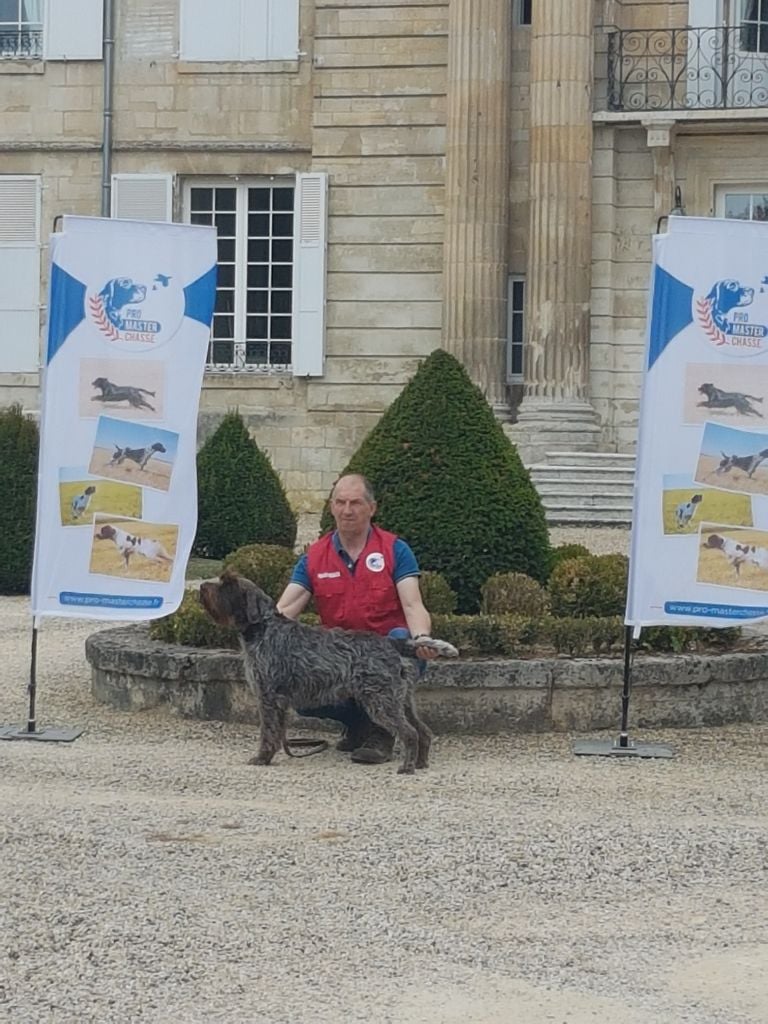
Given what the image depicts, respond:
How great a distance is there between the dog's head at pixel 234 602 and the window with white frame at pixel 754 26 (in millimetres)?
14214

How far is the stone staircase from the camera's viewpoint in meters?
18.0

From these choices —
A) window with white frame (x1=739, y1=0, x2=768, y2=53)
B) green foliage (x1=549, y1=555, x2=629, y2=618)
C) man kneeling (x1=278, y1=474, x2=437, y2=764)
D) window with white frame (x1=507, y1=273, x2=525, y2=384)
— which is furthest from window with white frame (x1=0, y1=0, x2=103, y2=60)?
man kneeling (x1=278, y1=474, x2=437, y2=764)

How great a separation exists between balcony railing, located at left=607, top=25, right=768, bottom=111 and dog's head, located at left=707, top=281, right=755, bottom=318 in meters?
12.5

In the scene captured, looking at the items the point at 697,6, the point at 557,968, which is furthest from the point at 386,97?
the point at 557,968

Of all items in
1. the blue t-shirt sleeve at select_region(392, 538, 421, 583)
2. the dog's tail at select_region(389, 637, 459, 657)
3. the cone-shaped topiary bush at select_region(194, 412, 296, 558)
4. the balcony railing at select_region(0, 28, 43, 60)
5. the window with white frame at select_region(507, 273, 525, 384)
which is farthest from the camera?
the balcony railing at select_region(0, 28, 43, 60)

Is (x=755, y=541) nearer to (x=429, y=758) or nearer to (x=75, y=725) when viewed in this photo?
(x=429, y=758)

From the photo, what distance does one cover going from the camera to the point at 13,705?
887 centimetres

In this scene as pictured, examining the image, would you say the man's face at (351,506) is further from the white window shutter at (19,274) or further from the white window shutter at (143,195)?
the white window shutter at (19,274)

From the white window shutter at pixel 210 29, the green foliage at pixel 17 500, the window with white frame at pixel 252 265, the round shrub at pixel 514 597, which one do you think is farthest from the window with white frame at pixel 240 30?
the round shrub at pixel 514 597

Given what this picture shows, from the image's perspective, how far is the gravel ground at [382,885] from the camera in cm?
464

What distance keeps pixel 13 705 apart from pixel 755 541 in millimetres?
3270

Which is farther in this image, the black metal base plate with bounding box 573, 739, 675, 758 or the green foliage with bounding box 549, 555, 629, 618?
the green foliage with bounding box 549, 555, 629, 618

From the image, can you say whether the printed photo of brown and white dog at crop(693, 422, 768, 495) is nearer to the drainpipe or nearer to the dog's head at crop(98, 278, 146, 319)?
the dog's head at crop(98, 278, 146, 319)

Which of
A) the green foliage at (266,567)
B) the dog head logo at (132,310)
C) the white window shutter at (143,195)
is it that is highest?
the white window shutter at (143,195)
